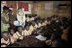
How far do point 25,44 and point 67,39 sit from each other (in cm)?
24

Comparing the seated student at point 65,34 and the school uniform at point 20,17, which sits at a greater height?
the school uniform at point 20,17

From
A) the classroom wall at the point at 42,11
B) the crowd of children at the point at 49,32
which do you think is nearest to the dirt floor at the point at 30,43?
the crowd of children at the point at 49,32

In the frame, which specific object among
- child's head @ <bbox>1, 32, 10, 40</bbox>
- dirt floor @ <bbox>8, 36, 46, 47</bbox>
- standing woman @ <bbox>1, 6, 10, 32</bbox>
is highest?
standing woman @ <bbox>1, 6, 10, 32</bbox>

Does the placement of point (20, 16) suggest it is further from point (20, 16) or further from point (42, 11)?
point (42, 11)

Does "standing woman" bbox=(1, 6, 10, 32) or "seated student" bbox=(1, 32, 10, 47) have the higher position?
"standing woman" bbox=(1, 6, 10, 32)

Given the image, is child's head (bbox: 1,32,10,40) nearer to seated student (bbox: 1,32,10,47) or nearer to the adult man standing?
seated student (bbox: 1,32,10,47)

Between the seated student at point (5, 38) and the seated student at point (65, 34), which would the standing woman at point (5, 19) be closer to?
the seated student at point (5, 38)

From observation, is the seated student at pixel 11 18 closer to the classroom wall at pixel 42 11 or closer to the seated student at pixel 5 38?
the seated student at pixel 5 38

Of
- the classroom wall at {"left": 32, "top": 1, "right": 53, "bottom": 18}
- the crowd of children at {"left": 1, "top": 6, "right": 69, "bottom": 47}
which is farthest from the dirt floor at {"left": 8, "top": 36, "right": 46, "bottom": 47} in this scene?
the classroom wall at {"left": 32, "top": 1, "right": 53, "bottom": 18}

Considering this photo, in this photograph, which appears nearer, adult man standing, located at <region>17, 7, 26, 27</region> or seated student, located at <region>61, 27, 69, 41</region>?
seated student, located at <region>61, 27, 69, 41</region>

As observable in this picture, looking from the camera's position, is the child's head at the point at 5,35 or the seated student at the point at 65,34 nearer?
the seated student at the point at 65,34

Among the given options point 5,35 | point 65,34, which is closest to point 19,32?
point 5,35

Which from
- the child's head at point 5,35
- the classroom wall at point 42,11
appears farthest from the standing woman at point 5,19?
the classroom wall at point 42,11

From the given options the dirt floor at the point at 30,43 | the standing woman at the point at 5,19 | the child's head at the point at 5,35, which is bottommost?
the dirt floor at the point at 30,43
